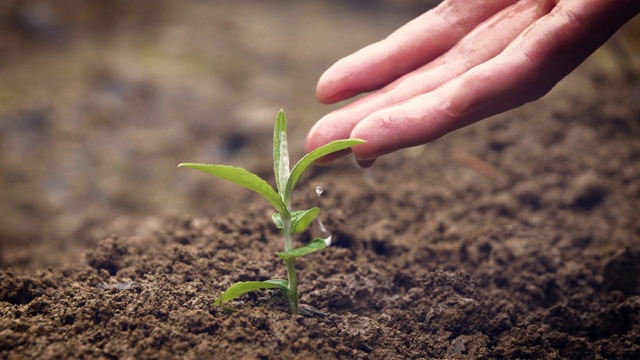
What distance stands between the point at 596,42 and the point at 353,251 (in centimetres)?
107

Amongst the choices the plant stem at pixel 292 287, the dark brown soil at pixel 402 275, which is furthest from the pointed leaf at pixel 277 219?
the dark brown soil at pixel 402 275

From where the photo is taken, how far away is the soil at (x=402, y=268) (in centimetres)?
163

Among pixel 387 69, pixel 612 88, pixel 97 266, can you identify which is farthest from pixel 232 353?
pixel 612 88

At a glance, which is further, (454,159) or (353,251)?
(454,159)

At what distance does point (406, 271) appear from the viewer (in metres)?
2.10

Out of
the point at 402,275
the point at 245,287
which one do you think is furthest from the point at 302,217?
the point at 402,275

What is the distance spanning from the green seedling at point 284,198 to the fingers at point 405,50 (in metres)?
0.45

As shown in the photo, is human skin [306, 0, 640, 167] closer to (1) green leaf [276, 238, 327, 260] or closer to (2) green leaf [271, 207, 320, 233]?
(2) green leaf [271, 207, 320, 233]

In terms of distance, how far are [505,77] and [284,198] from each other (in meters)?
0.71

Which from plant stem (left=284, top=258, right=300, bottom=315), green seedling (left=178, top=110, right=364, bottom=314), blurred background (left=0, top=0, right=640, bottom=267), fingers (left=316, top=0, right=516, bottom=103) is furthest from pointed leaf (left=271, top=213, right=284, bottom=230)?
blurred background (left=0, top=0, right=640, bottom=267)

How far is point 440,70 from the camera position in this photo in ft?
6.84

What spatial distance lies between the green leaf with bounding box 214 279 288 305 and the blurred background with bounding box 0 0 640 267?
129 cm

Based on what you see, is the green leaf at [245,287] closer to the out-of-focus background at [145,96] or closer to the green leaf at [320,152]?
the green leaf at [320,152]

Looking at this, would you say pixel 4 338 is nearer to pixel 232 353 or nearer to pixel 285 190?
pixel 232 353
